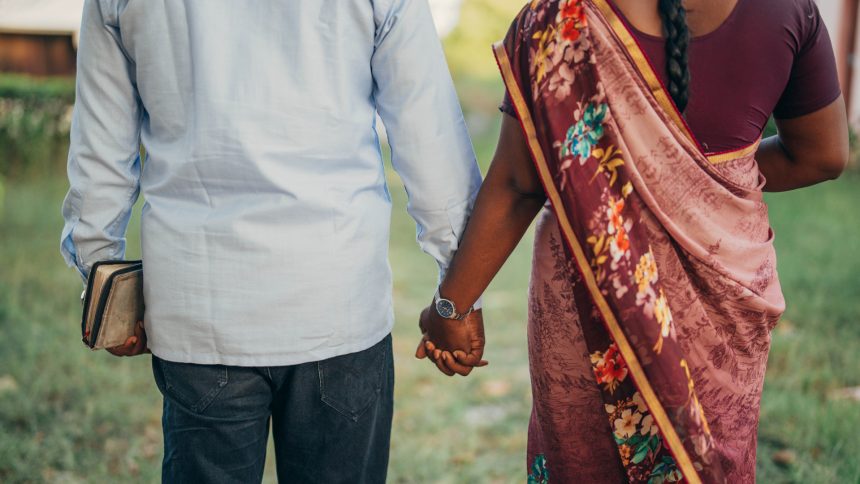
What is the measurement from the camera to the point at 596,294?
1.65m

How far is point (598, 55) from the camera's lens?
1587 millimetres

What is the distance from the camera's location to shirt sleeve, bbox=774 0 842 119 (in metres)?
1.63

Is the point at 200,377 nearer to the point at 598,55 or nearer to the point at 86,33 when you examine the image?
the point at 86,33

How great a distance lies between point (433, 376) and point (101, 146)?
244 cm

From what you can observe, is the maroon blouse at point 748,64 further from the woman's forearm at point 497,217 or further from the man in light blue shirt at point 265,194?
the man in light blue shirt at point 265,194

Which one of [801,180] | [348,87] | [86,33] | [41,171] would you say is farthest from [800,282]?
[41,171]

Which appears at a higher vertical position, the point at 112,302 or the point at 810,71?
the point at 810,71

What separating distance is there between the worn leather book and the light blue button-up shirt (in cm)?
9

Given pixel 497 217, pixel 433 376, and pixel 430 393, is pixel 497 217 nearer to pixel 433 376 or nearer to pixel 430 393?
pixel 430 393

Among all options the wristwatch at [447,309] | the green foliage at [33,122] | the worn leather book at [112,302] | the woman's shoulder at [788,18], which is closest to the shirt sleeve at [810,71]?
the woman's shoulder at [788,18]

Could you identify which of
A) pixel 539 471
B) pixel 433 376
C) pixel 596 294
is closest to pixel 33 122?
pixel 433 376

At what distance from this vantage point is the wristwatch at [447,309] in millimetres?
1961

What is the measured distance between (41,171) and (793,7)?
6883 mm

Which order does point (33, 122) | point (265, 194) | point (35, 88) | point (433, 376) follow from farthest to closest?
point (35, 88)
point (33, 122)
point (433, 376)
point (265, 194)
